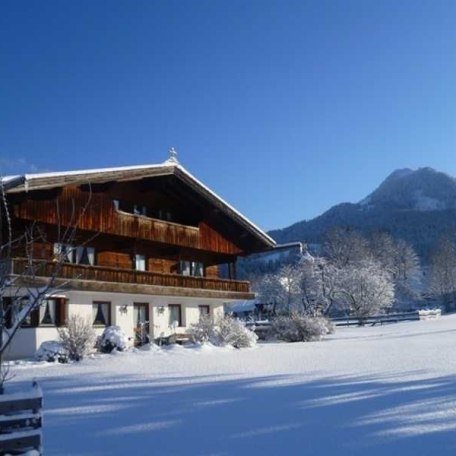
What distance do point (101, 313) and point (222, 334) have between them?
21.0ft

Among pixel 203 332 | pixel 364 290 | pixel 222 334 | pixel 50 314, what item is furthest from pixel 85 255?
pixel 364 290

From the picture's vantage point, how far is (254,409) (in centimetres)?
883

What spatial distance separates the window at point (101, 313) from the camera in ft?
85.9

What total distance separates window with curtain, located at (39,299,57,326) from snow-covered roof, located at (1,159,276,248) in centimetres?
511

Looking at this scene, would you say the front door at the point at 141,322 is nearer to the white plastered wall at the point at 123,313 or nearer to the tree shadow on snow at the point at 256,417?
the white plastered wall at the point at 123,313

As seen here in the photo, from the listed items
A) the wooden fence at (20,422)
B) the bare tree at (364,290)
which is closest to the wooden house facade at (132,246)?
the wooden fence at (20,422)

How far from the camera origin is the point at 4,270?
7352 mm

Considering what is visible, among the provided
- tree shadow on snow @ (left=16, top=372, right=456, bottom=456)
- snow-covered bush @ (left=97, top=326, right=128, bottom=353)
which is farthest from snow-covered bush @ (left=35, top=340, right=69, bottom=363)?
tree shadow on snow @ (left=16, top=372, right=456, bottom=456)

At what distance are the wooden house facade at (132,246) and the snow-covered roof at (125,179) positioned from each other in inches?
1.8

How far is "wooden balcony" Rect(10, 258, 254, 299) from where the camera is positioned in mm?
21938

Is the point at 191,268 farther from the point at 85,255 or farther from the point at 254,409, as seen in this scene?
the point at 254,409

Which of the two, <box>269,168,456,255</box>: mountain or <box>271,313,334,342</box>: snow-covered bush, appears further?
<box>269,168,456,255</box>: mountain

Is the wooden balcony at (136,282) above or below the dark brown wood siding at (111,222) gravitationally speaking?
below

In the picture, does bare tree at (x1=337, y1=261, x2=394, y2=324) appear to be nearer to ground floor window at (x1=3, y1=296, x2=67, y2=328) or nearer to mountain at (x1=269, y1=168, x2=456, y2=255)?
ground floor window at (x1=3, y1=296, x2=67, y2=328)
